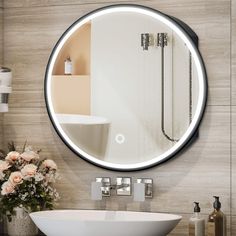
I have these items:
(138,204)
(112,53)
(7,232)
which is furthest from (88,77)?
(7,232)

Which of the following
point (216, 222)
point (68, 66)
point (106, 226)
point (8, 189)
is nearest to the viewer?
point (106, 226)

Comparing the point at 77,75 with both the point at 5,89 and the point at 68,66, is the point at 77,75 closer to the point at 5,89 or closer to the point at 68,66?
the point at 68,66

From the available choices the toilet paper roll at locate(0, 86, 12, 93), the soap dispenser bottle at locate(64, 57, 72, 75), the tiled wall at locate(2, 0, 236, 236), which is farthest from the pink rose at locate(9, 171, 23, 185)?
the soap dispenser bottle at locate(64, 57, 72, 75)

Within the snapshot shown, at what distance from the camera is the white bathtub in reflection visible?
133 inches

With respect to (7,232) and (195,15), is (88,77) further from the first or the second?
(7,232)

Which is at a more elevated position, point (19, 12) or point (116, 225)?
point (19, 12)

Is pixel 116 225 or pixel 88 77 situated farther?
pixel 88 77

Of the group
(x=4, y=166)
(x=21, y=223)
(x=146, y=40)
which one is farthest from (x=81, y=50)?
(x=21, y=223)

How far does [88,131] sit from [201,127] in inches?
22.1

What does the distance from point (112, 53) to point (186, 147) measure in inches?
23.2

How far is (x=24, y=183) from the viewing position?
3.27m

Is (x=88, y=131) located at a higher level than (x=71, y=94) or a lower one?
lower

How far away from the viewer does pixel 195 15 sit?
129 inches

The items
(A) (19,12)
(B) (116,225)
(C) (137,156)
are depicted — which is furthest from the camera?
(A) (19,12)
